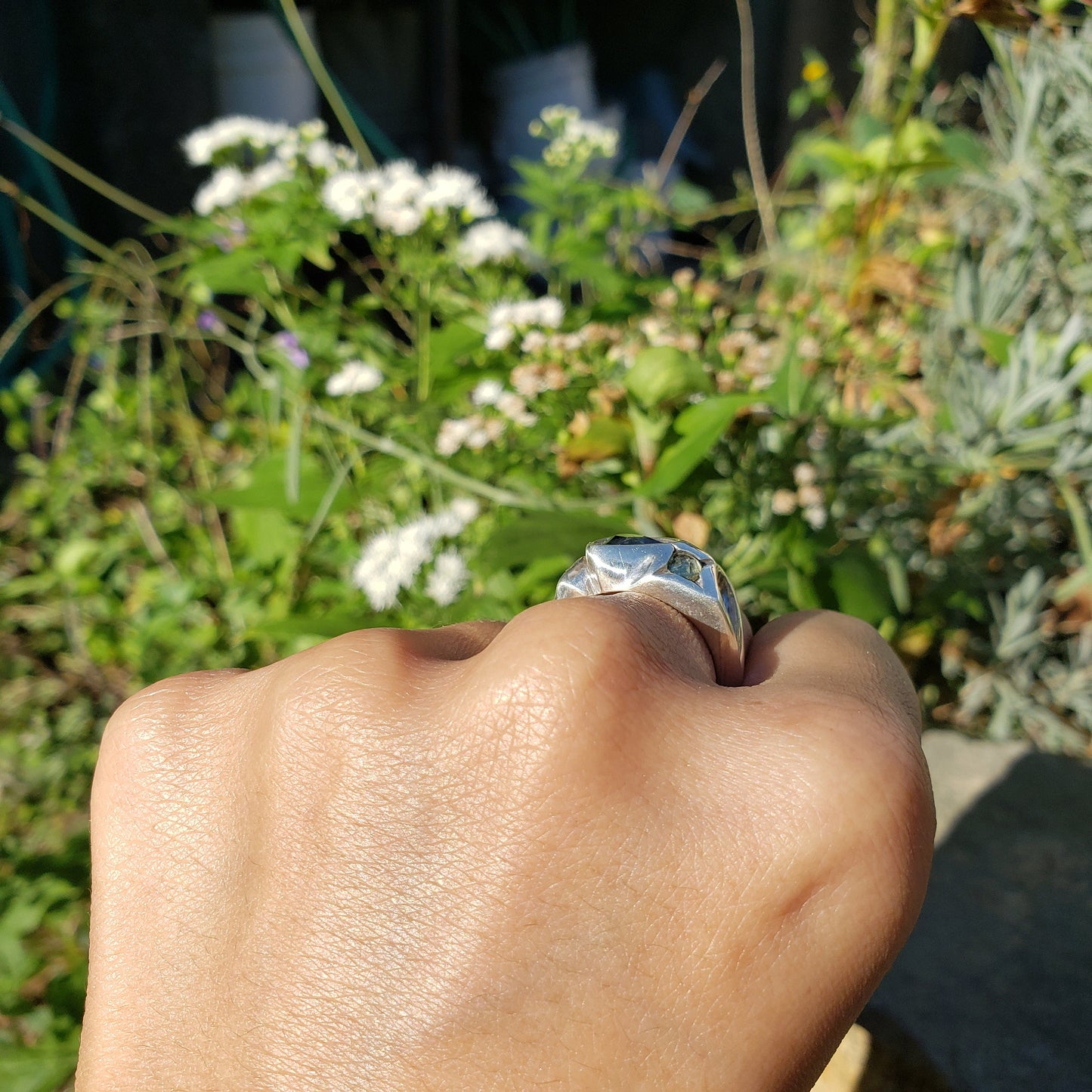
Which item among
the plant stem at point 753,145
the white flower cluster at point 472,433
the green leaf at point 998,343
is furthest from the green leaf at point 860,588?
the plant stem at point 753,145

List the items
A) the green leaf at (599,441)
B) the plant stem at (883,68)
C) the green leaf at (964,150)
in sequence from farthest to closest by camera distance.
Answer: the plant stem at (883,68) → the green leaf at (964,150) → the green leaf at (599,441)

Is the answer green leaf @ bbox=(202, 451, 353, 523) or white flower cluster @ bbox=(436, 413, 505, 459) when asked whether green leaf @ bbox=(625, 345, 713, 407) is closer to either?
white flower cluster @ bbox=(436, 413, 505, 459)

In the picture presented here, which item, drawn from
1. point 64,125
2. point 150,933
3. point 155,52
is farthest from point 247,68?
point 150,933

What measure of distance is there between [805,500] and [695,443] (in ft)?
0.67

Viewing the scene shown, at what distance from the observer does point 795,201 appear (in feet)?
7.27

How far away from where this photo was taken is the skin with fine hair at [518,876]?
0.41m

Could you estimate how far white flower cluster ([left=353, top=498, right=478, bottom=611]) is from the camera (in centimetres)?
121

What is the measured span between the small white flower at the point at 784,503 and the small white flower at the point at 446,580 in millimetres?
425

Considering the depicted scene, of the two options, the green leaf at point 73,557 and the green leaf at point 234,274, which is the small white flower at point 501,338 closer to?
the green leaf at point 234,274

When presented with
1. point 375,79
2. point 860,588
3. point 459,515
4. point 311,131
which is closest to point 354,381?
point 459,515

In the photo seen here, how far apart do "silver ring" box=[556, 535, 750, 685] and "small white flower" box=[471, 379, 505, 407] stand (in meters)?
0.70

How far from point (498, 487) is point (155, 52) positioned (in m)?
2.39

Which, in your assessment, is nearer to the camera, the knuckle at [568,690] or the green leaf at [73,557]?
the knuckle at [568,690]

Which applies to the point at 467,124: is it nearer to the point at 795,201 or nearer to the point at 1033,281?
the point at 795,201
